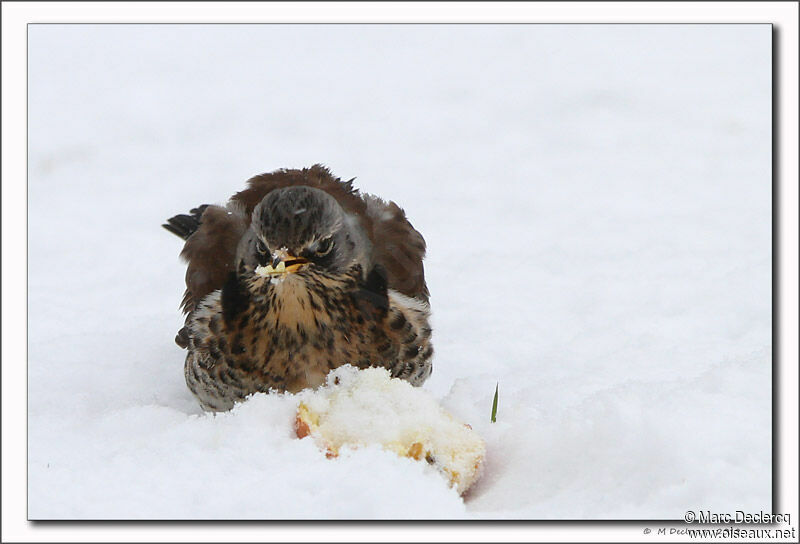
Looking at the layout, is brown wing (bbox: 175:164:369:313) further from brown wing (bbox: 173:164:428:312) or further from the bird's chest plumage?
the bird's chest plumage

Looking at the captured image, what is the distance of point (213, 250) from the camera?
4.28 m

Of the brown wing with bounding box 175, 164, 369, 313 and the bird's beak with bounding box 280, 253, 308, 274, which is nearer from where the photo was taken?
the bird's beak with bounding box 280, 253, 308, 274

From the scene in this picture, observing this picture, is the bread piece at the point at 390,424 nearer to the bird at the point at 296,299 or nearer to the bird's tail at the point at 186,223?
the bird at the point at 296,299

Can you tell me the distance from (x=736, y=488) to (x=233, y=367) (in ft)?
6.58

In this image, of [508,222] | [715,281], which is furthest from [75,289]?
[715,281]

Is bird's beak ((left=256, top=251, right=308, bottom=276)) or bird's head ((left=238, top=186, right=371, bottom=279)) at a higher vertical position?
bird's head ((left=238, top=186, right=371, bottom=279))

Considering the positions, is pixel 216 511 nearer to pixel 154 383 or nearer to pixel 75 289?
pixel 154 383

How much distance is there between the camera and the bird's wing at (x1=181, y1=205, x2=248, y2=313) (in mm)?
4195

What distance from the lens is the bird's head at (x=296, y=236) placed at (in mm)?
3641

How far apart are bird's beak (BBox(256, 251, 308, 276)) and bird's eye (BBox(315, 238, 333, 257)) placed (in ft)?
0.23

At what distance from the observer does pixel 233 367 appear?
3.98m

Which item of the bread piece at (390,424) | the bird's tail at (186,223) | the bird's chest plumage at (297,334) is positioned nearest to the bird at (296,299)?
the bird's chest plumage at (297,334)

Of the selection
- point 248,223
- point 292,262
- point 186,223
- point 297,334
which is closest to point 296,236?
point 292,262

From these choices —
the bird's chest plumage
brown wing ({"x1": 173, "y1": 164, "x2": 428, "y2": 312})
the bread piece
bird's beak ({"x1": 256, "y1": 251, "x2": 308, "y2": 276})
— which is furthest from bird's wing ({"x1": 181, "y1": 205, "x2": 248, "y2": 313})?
the bread piece
